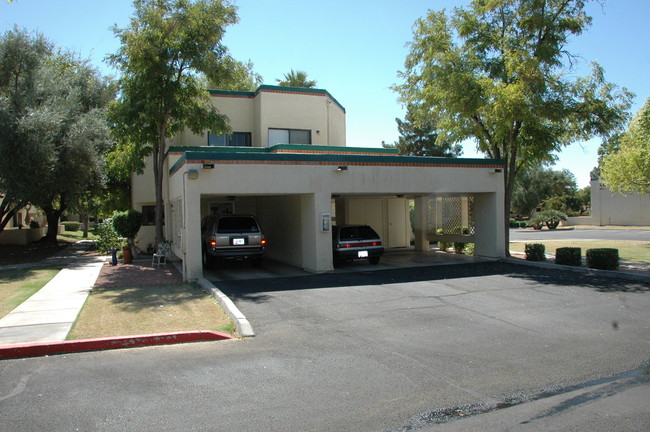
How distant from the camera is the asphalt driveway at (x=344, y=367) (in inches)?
183

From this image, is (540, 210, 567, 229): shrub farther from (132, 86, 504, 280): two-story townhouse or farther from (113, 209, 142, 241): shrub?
(113, 209, 142, 241): shrub

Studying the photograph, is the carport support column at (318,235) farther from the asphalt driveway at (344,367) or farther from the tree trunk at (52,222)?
the tree trunk at (52,222)

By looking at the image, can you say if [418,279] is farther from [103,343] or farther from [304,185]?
[103,343]

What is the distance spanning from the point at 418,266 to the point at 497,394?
10.6 m

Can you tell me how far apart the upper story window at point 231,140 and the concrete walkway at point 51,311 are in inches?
332

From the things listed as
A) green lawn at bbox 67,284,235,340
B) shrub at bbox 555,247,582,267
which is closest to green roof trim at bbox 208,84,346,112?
green lawn at bbox 67,284,235,340

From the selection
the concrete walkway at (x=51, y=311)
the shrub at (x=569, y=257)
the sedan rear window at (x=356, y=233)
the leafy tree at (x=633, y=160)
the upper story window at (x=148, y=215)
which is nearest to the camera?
the concrete walkway at (x=51, y=311)

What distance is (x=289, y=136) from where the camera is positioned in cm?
2231

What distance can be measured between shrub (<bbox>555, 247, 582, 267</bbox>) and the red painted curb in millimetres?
11226

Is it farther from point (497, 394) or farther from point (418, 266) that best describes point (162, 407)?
point (418, 266)

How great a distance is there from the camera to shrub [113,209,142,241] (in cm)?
2016

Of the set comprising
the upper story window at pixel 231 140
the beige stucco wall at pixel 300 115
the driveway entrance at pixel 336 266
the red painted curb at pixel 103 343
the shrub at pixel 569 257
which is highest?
the beige stucco wall at pixel 300 115

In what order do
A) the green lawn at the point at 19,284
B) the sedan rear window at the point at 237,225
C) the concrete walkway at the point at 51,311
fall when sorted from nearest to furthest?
the concrete walkway at the point at 51,311, the green lawn at the point at 19,284, the sedan rear window at the point at 237,225

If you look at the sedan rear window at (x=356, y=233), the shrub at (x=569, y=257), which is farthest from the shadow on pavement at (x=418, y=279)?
the sedan rear window at (x=356, y=233)
